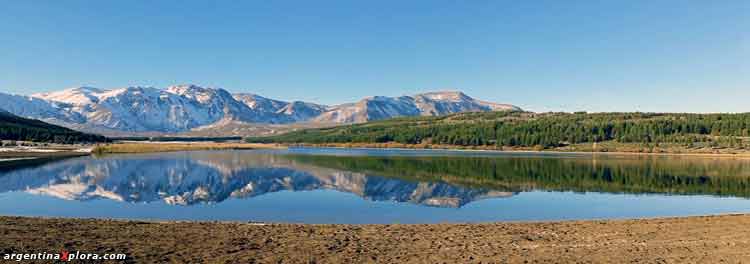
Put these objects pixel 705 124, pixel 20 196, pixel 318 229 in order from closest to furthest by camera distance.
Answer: pixel 318 229
pixel 20 196
pixel 705 124

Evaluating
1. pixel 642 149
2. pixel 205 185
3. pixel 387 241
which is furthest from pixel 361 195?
pixel 642 149

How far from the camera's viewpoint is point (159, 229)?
82.6 feet

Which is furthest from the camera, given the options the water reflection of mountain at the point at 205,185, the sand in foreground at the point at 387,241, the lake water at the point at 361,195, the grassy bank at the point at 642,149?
the grassy bank at the point at 642,149

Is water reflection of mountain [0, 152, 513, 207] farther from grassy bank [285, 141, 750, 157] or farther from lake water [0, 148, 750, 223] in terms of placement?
grassy bank [285, 141, 750, 157]

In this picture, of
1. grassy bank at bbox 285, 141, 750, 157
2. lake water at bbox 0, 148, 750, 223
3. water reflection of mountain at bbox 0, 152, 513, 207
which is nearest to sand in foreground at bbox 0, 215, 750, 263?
lake water at bbox 0, 148, 750, 223

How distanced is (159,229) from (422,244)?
43.2 feet

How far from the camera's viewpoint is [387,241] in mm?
23500

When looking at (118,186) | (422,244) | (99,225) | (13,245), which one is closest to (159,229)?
(99,225)

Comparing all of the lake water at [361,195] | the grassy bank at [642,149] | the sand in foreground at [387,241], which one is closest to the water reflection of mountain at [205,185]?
the lake water at [361,195]

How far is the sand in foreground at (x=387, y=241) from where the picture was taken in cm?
1981

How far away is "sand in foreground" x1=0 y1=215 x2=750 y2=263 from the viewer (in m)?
19.8

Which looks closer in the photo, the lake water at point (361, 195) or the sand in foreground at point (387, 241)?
the sand in foreground at point (387, 241)

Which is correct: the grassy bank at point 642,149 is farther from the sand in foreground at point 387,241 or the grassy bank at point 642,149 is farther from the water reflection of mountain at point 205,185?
the sand in foreground at point 387,241

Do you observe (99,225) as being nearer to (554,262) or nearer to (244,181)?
(554,262)
